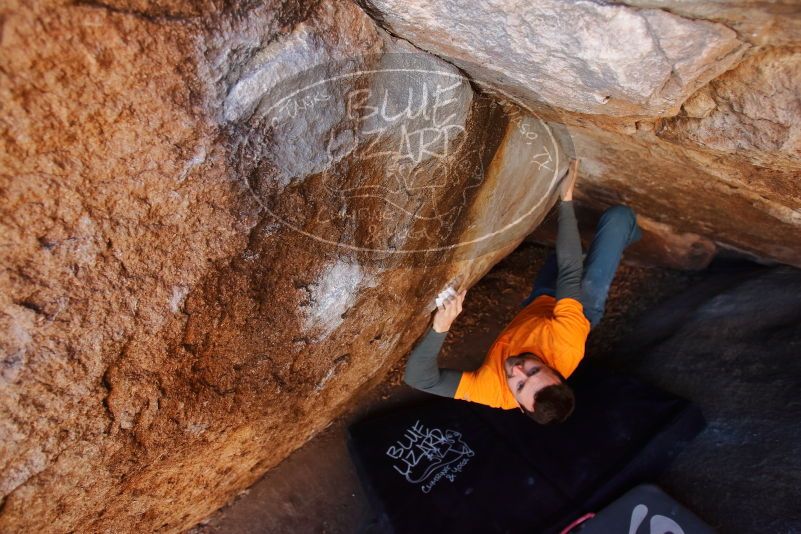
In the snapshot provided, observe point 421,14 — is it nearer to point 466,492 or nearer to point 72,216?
point 72,216

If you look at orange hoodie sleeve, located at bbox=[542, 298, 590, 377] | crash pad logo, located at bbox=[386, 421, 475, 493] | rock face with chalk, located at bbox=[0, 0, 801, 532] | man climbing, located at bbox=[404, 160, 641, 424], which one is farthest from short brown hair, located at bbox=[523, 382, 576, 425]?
rock face with chalk, located at bbox=[0, 0, 801, 532]

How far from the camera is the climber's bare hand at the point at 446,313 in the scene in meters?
1.98

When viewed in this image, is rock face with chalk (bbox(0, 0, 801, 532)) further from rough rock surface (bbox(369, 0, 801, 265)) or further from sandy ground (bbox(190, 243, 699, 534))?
sandy ground (bbox(190, 243, 699, 534))

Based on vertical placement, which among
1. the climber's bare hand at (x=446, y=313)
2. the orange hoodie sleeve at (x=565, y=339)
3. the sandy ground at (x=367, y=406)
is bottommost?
the sandy ground at (x=367, y=406)

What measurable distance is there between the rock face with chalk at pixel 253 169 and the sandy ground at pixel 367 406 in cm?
38

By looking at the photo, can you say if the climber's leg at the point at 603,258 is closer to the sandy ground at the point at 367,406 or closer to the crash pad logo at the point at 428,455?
the sandy ground at the point at 367,406

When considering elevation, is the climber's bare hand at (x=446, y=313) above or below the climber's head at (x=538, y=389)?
above

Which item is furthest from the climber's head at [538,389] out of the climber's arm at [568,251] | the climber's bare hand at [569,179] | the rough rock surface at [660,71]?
the rough rock surface at [660,71]

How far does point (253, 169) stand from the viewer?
4.43 feet

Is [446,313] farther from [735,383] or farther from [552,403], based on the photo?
[735,383]

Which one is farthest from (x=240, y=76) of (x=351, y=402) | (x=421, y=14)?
(x=351, y=402)

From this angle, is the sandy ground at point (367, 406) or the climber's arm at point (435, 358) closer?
the climber's arm at point (435, 358)

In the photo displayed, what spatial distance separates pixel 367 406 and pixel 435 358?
751 mm

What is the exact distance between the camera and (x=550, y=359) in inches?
80.7
